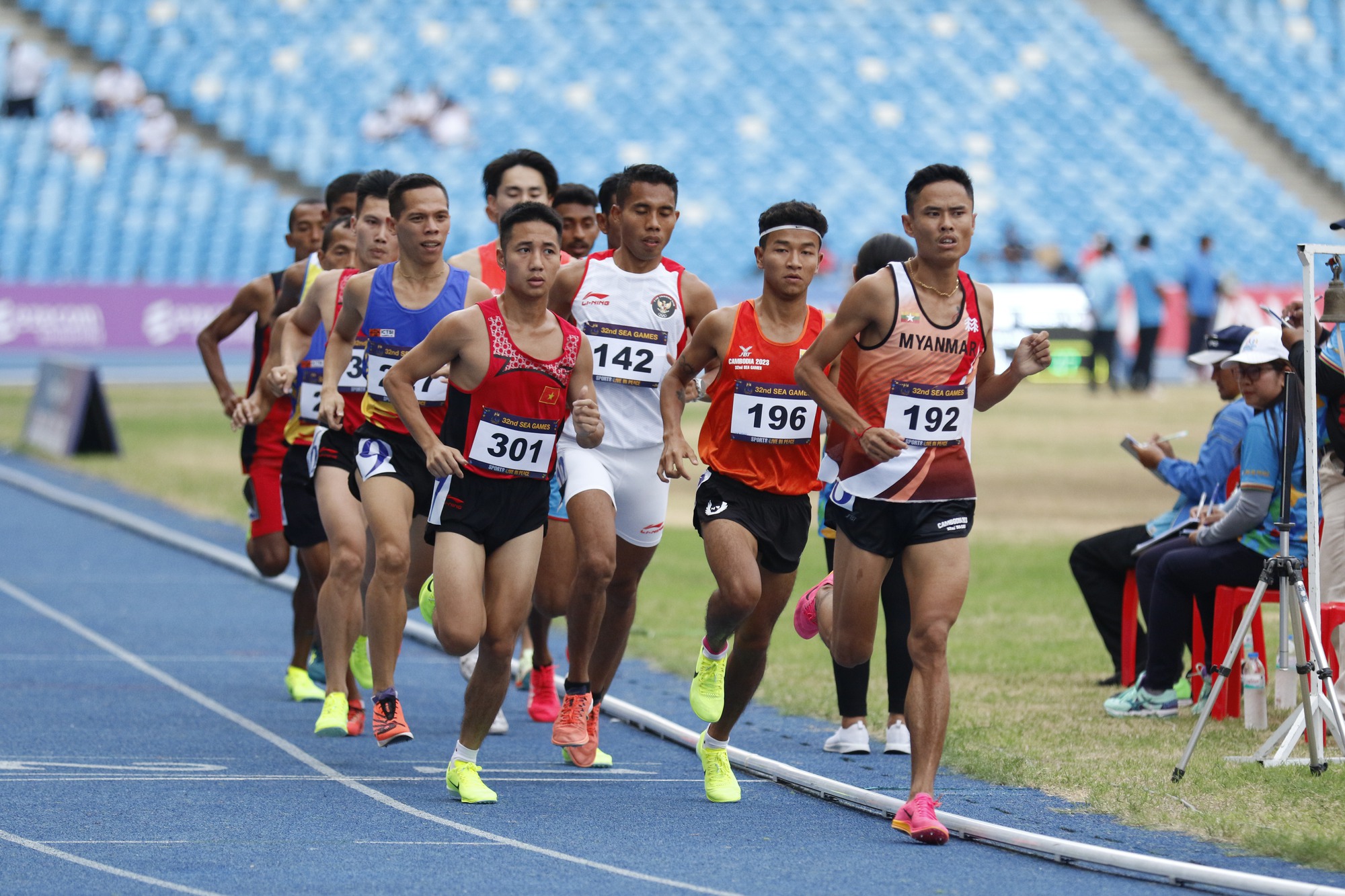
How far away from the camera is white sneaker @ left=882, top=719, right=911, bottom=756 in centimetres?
737

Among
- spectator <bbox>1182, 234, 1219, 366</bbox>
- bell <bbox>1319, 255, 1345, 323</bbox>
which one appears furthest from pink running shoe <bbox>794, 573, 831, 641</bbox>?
spectator <bbox>1182, 234, 1219, 366</bbox>

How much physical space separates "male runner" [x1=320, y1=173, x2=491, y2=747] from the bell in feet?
10.2

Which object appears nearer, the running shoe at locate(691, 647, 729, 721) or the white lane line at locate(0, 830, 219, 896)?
the white lane line at locate(0, 830, 219, 896)

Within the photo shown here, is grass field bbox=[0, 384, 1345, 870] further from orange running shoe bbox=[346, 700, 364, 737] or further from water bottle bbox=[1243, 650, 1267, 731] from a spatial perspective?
orange running shoe bbox=[346, 700, 364, 737]

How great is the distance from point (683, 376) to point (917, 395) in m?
1.03

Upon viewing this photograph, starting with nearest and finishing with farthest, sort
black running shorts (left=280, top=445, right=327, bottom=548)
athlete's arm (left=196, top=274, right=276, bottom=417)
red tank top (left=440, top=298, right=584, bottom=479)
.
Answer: red tank top (left=440, top=298, right=584, bottom=479) < black running shorts (left=280, top=445, right=327, bottom=548) < athlete's arm (left=196, top=274, right=276, bottom=417)

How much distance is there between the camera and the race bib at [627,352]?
7098 mm

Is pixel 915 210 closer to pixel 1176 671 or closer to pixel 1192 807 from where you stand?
pixel 1192 807

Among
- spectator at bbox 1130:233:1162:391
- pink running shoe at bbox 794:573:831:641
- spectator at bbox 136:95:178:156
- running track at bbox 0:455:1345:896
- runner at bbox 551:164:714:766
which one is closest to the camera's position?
running track at bbox 0:455:1345:896

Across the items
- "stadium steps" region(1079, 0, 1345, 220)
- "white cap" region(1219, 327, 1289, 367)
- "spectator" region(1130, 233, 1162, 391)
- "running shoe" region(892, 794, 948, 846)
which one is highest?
"stadium steps" region(1079, 0, 1345, 220)

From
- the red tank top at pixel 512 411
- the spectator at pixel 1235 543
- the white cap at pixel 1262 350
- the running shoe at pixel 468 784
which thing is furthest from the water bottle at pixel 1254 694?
the running shoe at pixel 468 784

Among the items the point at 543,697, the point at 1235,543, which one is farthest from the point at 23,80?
the point at 1235,543

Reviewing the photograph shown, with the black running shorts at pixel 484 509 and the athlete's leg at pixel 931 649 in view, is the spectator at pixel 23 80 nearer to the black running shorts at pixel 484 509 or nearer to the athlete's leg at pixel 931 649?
the black running shorts at pixel 484 509

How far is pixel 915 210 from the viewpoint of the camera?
604 cm
